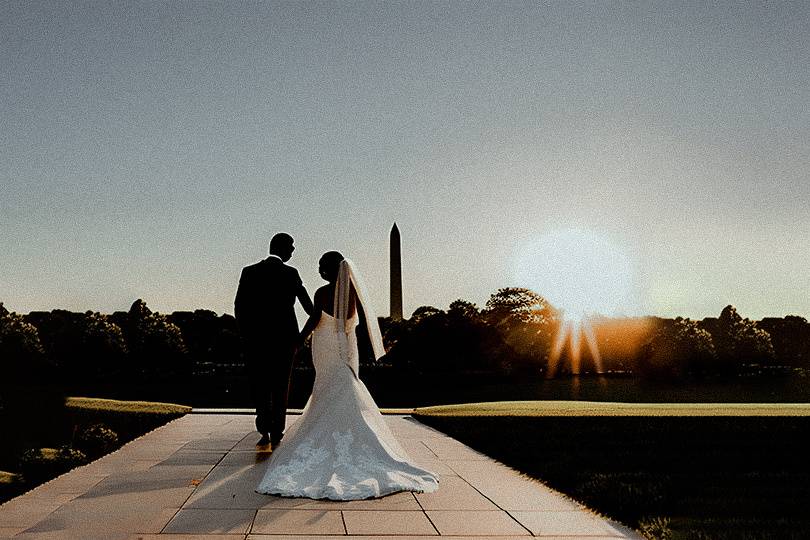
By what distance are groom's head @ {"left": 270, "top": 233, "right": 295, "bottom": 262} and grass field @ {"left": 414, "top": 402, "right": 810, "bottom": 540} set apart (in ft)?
13.6

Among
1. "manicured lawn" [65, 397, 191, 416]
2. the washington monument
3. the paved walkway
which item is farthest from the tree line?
the paved walkway

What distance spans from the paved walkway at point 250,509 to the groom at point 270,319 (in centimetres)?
107

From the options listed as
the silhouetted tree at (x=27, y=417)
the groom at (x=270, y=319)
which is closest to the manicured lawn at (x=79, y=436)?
the silhouetted tree at (x=27, y=417)

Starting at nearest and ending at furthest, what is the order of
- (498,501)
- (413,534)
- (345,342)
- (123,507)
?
(413,534)
(123,507)
(498,501)
(345,342)

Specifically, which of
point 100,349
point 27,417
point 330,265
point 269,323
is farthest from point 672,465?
point 100,349

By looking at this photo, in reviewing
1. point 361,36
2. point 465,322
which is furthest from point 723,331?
point 361,36

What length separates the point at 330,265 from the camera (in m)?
9.80

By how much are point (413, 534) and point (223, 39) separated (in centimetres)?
1316

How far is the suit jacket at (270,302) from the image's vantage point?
1076cm

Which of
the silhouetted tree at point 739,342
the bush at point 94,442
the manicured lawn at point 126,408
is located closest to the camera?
the bush at point 94,442

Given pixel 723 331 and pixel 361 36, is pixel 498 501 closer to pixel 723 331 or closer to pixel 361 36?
pixel 361 36

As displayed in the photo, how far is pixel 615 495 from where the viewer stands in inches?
313

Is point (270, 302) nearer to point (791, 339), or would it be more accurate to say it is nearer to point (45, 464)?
point (45, 464)

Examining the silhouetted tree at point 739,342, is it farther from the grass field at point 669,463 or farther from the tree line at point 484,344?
the grass field at point 669,463
